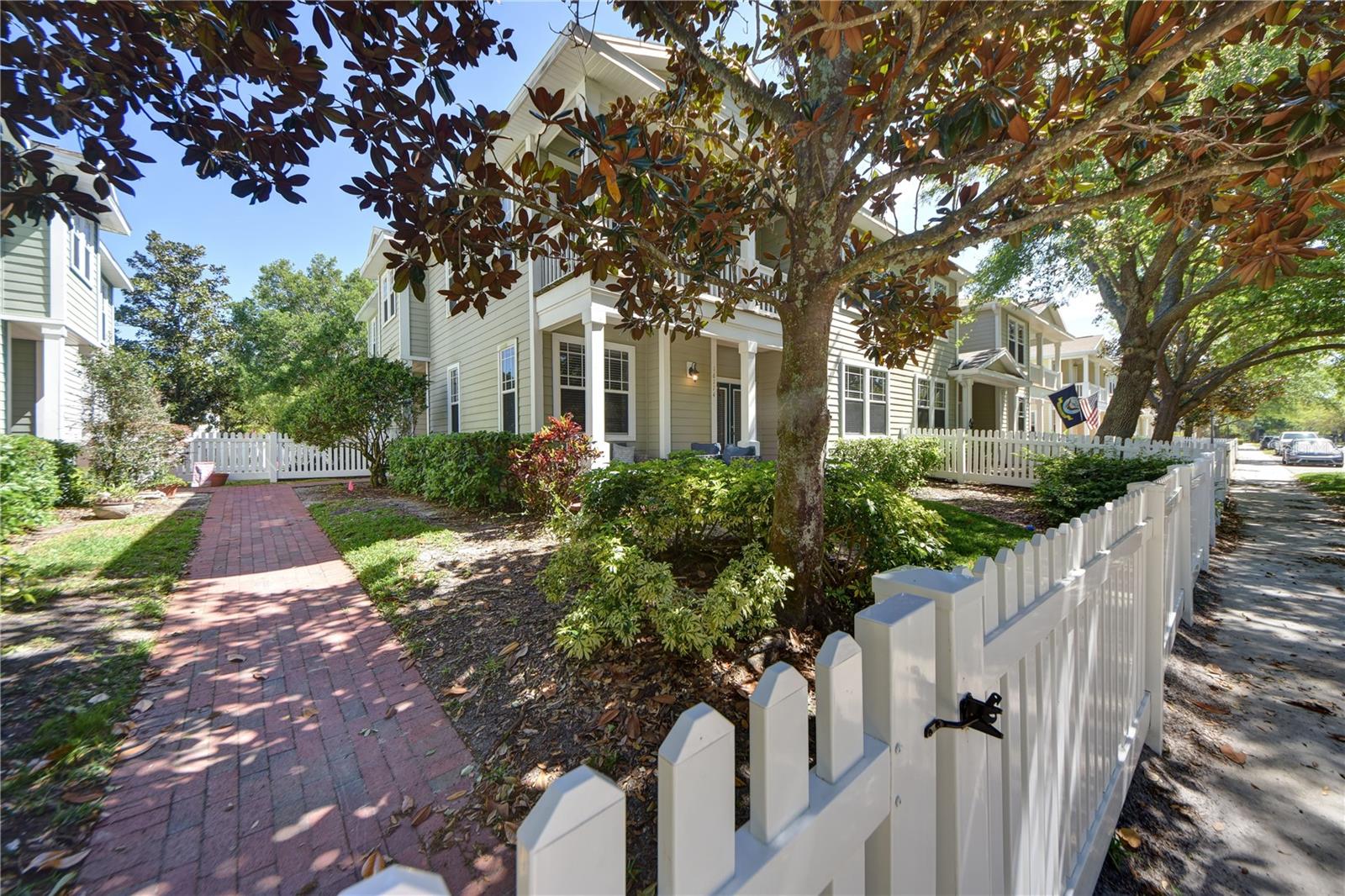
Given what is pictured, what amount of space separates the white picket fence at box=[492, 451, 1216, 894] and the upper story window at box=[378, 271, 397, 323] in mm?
17059

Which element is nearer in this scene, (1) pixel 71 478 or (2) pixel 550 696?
(2) pixel 550 696

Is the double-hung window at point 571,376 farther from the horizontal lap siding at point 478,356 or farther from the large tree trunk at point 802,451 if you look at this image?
the large tree trunk at point 802,451

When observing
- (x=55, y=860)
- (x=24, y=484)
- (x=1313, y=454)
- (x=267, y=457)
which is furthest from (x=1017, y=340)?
(x=24, y=484)

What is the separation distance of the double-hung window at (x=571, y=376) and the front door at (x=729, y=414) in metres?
3.42

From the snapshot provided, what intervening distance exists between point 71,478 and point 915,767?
13.1 metres

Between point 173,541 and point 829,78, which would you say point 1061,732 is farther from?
point 173,541

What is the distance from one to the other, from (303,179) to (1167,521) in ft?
16.8

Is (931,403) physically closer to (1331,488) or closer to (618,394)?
(1331,488)

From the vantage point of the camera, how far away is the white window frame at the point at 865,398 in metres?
12.6

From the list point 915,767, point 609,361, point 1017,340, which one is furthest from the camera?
point 1017,340

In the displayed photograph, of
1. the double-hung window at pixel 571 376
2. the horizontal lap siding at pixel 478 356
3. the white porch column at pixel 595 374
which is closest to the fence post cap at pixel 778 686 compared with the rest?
the white porch column at pixel 595 374

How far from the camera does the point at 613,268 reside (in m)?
3.04

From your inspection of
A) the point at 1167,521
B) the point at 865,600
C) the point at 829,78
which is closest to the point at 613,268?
the point at 829,78

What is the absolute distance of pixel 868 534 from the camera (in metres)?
3.53
